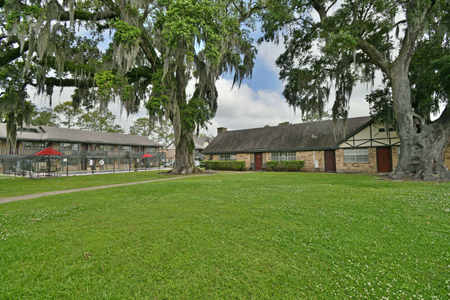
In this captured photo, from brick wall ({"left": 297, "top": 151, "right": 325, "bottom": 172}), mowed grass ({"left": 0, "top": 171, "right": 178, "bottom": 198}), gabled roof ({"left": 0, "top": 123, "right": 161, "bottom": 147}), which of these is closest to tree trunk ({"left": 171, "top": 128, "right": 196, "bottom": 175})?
mowed grass ({"left": 0, "top": 171, "right": 178, "bottom": 198})

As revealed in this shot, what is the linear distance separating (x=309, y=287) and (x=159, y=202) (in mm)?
5121

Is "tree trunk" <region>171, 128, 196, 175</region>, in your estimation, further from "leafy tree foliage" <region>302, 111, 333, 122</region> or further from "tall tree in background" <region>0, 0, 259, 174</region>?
"leafy tree foliage" <region>302, 111, 333, 122</region>

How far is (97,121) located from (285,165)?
1599 inches

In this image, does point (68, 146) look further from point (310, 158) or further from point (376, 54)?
point (376, 54)

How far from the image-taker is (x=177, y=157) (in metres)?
18.0

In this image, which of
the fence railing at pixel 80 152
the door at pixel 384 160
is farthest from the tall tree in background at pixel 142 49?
the fence railing at pixel 80 152

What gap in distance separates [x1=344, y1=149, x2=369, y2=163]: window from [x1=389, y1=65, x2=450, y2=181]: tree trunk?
6209 millimetres

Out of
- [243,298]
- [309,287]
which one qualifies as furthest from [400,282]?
[243,298]

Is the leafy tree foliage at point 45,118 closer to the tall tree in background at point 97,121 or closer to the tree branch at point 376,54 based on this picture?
the tall tree in background at point 97,121

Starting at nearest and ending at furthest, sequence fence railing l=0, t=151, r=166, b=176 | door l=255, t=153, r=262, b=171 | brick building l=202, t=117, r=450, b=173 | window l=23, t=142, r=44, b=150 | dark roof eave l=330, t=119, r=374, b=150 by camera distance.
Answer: brick building l=202, t=117, r=450, b=173 → dark roof eave l=330, t=119, r=374, b=150 → fence railing l=0, t=151, r=166, b=176 → door l=255, t=153, r=262, b=171 → window l=23, t=142, r=44, b=150

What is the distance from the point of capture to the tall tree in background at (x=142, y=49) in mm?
11023

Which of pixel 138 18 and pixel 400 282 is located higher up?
pixel 138 18

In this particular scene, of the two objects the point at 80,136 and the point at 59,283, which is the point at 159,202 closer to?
the point at 59,283

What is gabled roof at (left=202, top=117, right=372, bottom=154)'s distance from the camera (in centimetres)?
2022
